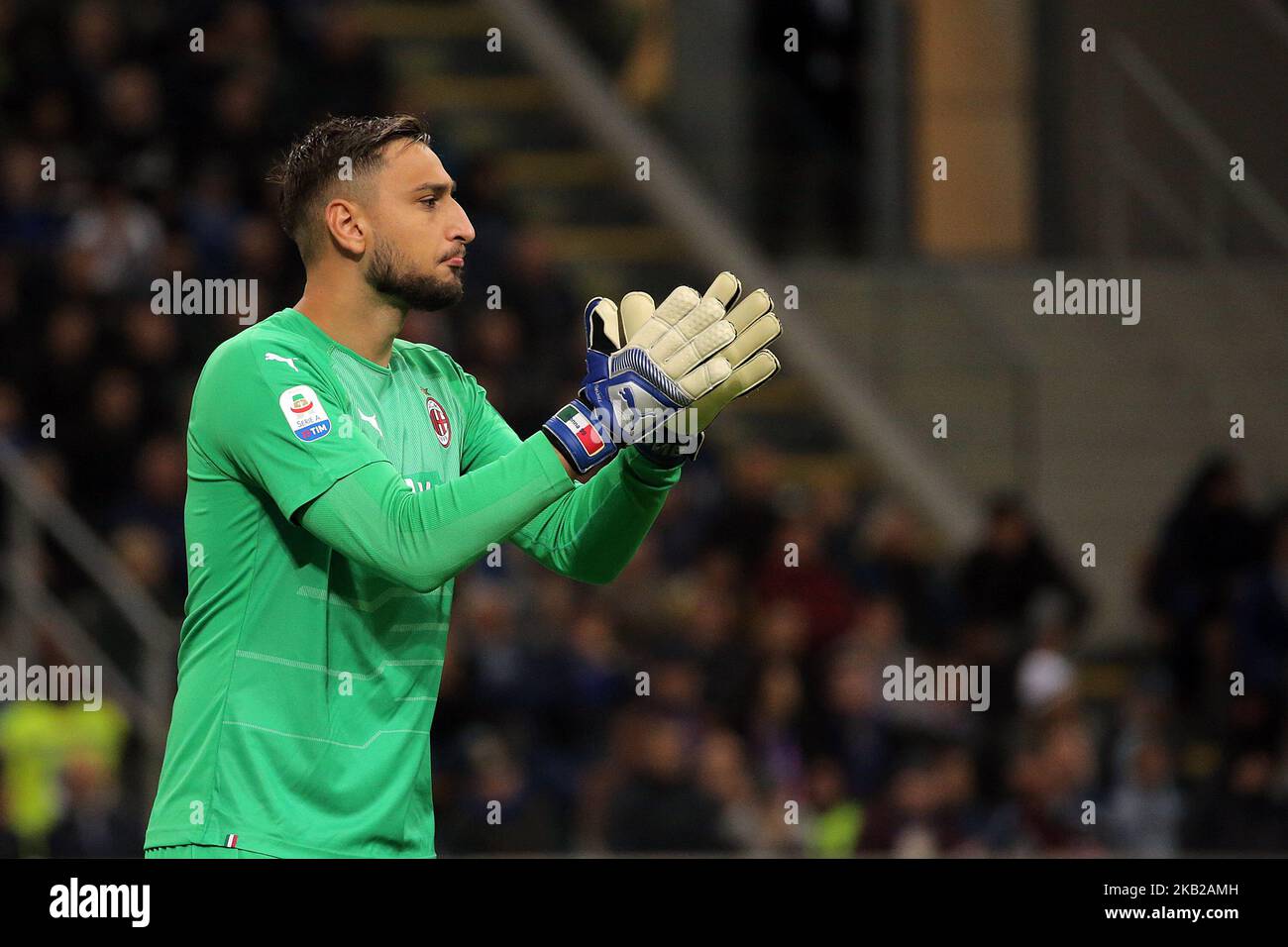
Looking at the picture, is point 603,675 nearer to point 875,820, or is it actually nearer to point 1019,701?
point 875,820

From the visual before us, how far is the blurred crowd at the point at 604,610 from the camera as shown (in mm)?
8031

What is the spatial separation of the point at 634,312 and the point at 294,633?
72cm

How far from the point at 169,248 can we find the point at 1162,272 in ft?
17.7

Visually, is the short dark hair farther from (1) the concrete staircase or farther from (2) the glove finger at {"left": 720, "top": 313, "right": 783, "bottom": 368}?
(1) the concrete staircase

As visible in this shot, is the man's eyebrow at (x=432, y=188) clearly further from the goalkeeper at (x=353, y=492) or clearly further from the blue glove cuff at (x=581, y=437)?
the blue glove cuff at (x=581, y=437)

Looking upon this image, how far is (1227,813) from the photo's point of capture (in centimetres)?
855

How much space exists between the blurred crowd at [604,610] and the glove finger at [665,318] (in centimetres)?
505

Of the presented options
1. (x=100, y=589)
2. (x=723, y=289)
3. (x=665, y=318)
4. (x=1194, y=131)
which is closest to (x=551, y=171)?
(x=1194, y=131)

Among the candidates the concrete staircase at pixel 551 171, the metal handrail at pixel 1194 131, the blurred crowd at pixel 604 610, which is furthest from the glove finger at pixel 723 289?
the metal handrail at pixel 1194 131

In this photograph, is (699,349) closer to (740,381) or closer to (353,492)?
(740,381)

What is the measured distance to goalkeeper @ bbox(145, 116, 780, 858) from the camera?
9.35 ft

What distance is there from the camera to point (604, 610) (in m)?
8.90

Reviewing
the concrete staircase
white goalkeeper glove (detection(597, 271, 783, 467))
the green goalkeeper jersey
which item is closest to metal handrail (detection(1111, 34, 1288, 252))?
the concrete staircase
